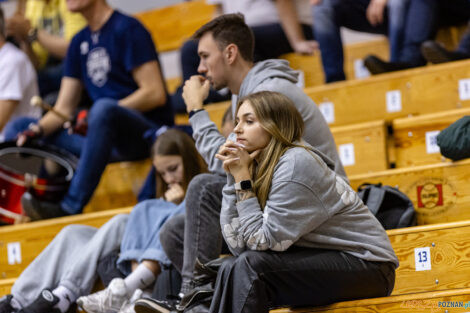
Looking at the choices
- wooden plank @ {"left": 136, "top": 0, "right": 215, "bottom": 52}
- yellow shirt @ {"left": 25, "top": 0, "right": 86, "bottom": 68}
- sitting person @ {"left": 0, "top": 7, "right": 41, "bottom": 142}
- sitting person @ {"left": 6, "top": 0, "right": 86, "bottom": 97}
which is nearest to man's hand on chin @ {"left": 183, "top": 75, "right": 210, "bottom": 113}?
sitting person @ {"left": 0, "top": 7, "right": 41, "bottom": 142}

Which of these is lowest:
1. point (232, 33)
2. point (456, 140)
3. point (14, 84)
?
point (456, 140)

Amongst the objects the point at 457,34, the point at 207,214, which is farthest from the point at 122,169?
the point at 457,34

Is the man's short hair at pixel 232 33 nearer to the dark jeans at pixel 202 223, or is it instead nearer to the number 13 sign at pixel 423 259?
the dark jeans at pixel 202 223

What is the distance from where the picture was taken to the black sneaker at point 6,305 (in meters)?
2.61

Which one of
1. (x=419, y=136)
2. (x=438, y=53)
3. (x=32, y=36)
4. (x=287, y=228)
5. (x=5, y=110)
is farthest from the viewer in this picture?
(x=32, y=36)

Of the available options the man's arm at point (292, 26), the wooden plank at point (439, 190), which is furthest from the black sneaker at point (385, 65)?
the wooden plank at point (439, 190)

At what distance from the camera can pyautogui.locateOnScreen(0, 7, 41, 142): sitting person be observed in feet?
11.8

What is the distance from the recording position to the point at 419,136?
114 inches

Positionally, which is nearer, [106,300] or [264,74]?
[264,74]

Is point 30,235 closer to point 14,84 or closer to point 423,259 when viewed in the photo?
point 14,84

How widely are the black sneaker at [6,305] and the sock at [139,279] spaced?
0.42 m

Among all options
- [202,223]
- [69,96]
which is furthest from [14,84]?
[202,223]

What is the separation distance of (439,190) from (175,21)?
99.4 inches

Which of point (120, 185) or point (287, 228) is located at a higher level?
point (287, 228)
